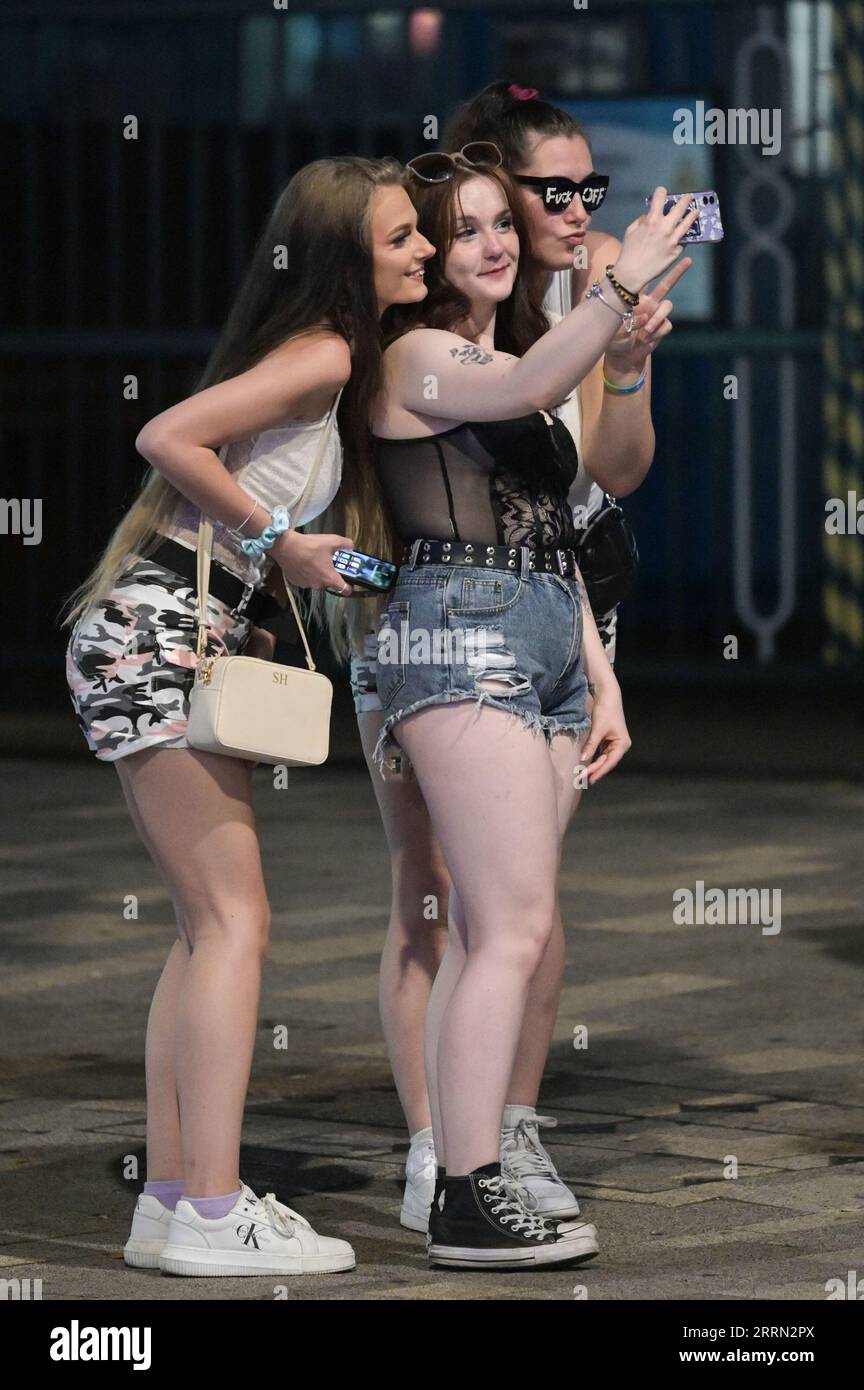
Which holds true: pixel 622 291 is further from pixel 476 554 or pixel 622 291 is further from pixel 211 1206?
pixel 211 1206

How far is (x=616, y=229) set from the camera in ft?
43.9

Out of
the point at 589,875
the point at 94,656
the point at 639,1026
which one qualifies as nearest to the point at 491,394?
the point at 94,656

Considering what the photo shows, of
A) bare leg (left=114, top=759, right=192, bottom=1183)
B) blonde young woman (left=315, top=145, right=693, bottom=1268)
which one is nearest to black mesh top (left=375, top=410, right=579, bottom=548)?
blonde young woman (left=315, top=145, right=693, bottom=1268)

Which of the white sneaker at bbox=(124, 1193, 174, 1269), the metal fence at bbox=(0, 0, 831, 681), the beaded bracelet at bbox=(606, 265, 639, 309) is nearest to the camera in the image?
the beaded bracelet at bbox=(606, 265, 639, 309)

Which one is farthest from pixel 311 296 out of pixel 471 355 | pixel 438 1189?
pixel 438 1189

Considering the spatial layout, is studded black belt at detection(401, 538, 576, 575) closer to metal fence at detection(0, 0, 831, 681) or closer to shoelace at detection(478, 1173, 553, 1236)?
shoelace at detection(478, 1173, 553, 1236)

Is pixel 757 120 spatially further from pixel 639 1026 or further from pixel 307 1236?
pixel 307 1236

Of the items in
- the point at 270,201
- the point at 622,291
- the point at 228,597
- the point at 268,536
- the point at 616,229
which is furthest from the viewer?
the point at 270,201

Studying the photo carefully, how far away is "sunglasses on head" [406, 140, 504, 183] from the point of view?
432 cm

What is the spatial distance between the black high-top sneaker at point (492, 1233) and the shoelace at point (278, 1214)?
0.22m

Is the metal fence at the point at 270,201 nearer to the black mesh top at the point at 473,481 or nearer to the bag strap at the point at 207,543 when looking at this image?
the black mesh top at the point at 473,481

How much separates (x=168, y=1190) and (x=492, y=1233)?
57 cm

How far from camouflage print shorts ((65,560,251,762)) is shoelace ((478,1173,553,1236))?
0.85 meters

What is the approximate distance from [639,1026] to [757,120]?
9.68m
